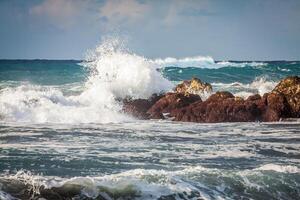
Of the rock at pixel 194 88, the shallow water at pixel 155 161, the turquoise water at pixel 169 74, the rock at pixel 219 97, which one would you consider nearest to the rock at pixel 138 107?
the rock at pixel 194 88

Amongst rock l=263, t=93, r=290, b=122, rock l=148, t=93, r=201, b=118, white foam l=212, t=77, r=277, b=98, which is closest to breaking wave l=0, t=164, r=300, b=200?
rock l=263, t=93, r=290, b=122

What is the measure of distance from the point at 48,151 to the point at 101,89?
1125 cm

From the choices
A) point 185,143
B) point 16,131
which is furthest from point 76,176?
point 16,131

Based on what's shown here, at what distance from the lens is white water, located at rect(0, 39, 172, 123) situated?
16922 millimetres

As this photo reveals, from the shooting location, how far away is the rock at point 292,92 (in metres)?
16.5

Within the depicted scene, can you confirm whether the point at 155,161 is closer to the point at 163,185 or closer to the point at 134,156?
the point at 134,156

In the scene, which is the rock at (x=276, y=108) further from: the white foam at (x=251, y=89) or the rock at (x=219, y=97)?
the white foam at (x=251, y=89)

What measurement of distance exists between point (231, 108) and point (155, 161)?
24.2ft

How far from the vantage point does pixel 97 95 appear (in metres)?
20.8

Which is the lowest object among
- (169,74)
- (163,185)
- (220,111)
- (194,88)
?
(163,185)

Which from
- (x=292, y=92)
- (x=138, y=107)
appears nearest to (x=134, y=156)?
(x=138, y=107)

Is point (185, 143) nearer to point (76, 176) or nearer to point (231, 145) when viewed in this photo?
point (231, 145)

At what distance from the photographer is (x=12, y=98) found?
18.4m

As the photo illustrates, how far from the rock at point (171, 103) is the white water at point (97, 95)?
3.20 ft
